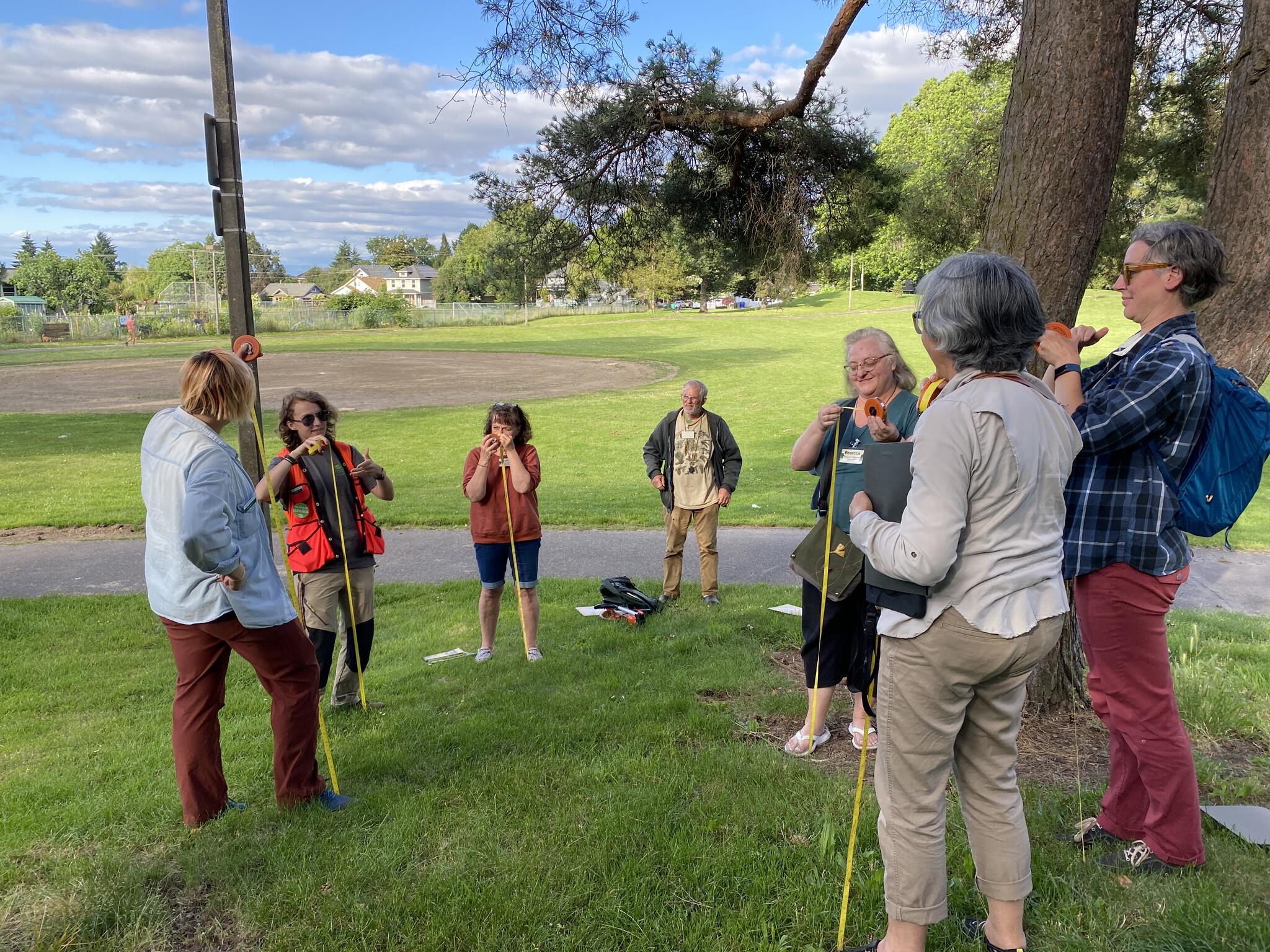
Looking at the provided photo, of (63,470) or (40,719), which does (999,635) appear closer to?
(40,719)

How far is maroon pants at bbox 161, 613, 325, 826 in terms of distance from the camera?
342cm

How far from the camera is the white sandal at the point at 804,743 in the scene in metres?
4.17

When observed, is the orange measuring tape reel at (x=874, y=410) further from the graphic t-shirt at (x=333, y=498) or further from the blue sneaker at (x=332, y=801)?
the graphic t-shirt at (x=333, y=498)

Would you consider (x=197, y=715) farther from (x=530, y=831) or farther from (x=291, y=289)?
(x=291, y=289)

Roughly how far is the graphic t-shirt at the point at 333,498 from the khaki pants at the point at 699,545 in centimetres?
313

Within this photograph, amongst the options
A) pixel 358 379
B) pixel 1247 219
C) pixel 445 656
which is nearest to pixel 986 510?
pixel 1247 219

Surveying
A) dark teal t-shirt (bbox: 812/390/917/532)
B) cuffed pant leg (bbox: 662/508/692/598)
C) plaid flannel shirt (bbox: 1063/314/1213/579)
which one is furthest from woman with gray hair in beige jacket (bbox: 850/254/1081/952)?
cuffed pant leg (bbox: 662/508/692/598)

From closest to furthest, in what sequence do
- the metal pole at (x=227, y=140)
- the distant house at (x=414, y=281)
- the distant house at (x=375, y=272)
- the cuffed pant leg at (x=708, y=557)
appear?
the metal pole at (x=227, y=140) → the cuffed pant leg at (x=708, y=557) → the distant house at (x=414, y=281) → the distant house at (x=375, y=272)

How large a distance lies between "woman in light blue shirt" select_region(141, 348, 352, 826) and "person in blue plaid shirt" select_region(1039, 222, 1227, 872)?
9.79ft

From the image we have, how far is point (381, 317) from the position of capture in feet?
223

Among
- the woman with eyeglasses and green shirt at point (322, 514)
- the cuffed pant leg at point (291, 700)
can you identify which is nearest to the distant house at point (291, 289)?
the woman with eyeglasses and green shirt at point (322, 514)

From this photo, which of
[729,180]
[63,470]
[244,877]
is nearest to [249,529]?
[244,877]

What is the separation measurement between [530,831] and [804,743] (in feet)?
4.78

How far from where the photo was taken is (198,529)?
10.4 feet
